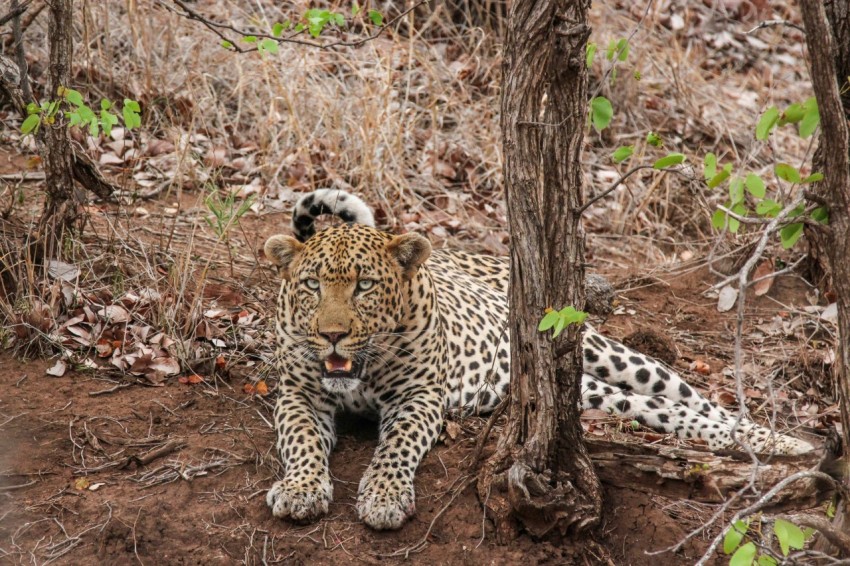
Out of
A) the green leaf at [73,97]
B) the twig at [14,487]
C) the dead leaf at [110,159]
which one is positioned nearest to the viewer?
the twig at [14,487]

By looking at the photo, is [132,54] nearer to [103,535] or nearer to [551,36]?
[103,535]

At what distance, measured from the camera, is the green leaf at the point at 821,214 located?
4.24 m

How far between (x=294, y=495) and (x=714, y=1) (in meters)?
12.7

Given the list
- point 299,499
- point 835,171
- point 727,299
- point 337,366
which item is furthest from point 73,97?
point 727,299

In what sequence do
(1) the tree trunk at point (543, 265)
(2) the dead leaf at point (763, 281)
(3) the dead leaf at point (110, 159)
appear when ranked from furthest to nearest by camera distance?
(3) the dead leaf at point (110, 159), (2) the dead leaf at point (763, 281), (1) the tree trunk at point (543, 265)

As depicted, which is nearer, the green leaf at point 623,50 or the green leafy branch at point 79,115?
the green leaf at point 623,50

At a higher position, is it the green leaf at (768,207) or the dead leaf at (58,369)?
the green leaf at (768,207)

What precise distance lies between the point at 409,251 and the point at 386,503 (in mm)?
1681

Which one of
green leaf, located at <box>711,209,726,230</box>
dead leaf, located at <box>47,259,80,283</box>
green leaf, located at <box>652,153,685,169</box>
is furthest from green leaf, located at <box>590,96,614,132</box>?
dead leaf, located at <box>47,259,80,283</box>

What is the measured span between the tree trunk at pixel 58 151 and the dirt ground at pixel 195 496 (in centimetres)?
107

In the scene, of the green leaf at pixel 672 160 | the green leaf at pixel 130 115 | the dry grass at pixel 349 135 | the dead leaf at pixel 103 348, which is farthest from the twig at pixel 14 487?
the green leaf at pixel 672 160

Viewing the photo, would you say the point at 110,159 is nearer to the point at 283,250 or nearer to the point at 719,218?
the point at 283,250

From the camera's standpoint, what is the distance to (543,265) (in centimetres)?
511

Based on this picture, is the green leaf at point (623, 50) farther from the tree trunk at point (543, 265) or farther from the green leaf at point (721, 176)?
the green leaf at point (721, 176)
